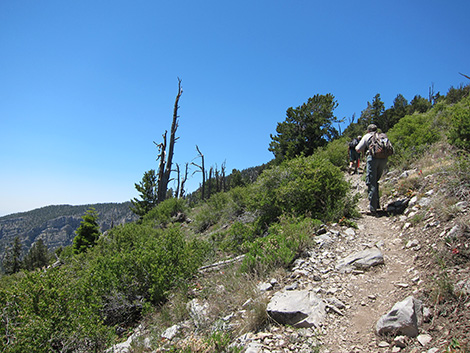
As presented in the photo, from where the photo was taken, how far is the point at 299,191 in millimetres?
6008

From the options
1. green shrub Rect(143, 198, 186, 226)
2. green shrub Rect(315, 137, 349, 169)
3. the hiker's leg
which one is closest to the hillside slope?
the hiker's leg

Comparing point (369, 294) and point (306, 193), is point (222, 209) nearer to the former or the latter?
point (306, 193)

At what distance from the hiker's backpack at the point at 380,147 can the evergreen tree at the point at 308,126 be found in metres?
12.9

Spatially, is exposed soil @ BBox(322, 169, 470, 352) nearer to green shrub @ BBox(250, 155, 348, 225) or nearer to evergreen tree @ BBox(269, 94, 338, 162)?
green shrub @ BBox(250, 155, 348, 225)

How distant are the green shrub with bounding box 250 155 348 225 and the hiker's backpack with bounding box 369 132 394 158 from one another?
0.89 m

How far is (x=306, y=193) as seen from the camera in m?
5.95

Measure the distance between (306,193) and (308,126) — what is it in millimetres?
14885

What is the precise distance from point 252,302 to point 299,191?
3.39 m

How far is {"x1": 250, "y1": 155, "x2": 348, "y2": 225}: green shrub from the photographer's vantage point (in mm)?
5762

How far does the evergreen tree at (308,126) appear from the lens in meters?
19.5

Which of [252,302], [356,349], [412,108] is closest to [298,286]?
[252,302]

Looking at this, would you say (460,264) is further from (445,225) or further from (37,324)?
(37,324)

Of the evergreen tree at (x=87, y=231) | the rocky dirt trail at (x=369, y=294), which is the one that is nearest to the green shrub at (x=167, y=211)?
the evergreen tree at (x=87, y=231)

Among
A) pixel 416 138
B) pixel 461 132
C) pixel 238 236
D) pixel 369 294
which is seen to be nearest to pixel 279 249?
pixel 369 294
